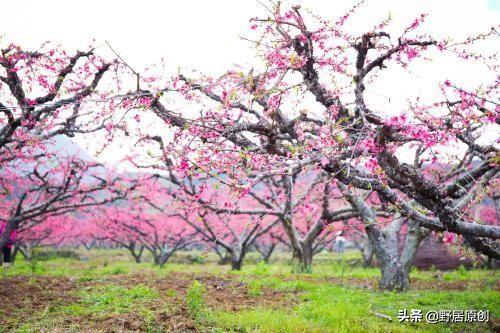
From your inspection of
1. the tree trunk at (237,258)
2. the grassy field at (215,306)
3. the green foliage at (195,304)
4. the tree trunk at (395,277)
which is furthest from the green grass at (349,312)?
the tree trunk at (237,258)

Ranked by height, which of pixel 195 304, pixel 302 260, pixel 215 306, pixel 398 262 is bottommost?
pixel 215 306

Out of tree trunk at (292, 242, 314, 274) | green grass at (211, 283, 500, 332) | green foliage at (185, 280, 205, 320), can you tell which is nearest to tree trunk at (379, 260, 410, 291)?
green grass at (211, 283, 500, 332)

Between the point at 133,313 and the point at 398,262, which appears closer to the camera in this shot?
the point at 133,313

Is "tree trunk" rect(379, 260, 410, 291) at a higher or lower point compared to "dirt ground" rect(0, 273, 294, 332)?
higher

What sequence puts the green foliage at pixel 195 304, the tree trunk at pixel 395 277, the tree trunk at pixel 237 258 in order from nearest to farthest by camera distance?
1. the green foliage at pixel 195 304
2. the tree trunk at pixel 395 277
3. the tree trunk at pixel 237 258

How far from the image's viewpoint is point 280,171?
4359mm

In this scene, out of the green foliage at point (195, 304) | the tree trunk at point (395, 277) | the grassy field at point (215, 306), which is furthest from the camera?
the tree trunk at point (395, 277)

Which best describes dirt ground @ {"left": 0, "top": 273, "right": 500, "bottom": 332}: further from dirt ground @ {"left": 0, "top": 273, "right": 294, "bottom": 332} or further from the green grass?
the green grass

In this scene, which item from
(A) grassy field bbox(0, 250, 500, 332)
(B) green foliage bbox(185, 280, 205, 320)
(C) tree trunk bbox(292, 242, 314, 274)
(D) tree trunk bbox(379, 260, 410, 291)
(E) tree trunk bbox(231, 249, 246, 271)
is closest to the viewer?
(A) grassy field bbox(0, 250, 500, 332)

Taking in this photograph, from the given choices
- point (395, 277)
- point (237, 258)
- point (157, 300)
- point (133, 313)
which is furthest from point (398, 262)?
point (237, 258)

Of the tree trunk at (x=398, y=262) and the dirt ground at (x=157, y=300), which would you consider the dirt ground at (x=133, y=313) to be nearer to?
the dirt ground at (x=157, y=300)

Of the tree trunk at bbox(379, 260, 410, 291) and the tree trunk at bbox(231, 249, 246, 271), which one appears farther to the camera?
the tree trunk at bbox(231, 249, 246, 271)

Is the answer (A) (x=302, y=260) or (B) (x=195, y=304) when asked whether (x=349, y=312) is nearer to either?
(B) (x=195, y=304)

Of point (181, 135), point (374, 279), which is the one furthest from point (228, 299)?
point (374, 279)
